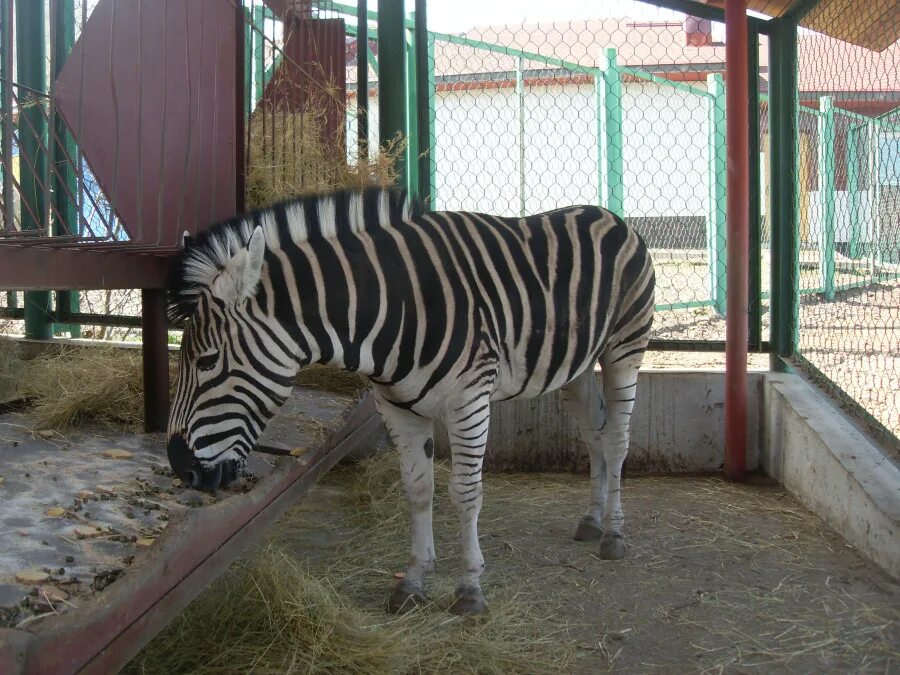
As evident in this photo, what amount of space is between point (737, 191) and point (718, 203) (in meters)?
2.18

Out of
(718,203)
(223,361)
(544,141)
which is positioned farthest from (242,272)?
(544,141)

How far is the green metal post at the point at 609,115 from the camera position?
714 centimetres

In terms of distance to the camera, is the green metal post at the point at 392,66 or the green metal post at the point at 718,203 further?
the green metal post at the point at 718,203

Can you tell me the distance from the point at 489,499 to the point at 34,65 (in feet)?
16.0

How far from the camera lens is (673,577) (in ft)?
12.4

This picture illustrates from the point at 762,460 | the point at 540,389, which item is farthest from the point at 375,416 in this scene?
the point at 762,460

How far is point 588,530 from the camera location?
433 cm

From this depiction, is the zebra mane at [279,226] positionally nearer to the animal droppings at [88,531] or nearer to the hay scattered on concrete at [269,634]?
the animal droppings at [88,531]

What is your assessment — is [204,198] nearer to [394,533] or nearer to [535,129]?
[394,533]

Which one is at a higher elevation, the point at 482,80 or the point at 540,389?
the point at 482,80

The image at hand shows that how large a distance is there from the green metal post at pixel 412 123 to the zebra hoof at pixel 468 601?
3407mm

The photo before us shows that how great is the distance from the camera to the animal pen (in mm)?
2672

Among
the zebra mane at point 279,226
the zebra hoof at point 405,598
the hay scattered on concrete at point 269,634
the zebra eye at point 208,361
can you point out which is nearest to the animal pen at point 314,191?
the hay scattered on concrete at point 269,634

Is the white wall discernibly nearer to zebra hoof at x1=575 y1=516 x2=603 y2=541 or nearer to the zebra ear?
zebra hoof at x1=575 y1=516 x2=603 y2=541
